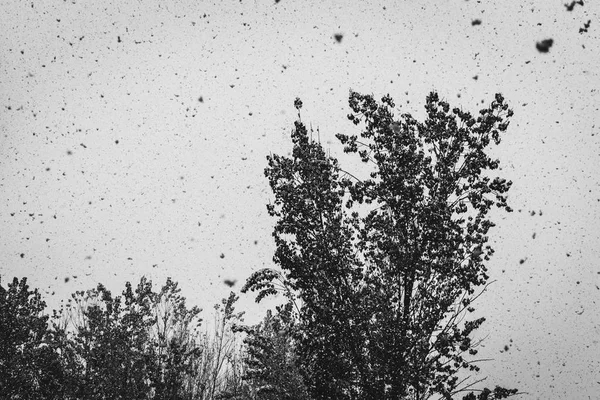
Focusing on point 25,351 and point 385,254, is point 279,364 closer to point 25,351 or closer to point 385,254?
point 385,254

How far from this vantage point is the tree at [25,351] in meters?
10.2

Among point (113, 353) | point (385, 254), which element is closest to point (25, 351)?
point (113, 353)

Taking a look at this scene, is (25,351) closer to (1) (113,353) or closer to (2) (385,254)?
(1) (113,353)

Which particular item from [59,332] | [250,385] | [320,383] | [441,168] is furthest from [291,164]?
[59,332]

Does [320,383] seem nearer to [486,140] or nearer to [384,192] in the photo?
[384,192]

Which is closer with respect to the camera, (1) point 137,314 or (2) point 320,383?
(2) point 320,383

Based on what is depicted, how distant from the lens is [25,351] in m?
11.6

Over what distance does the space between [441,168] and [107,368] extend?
8.24m

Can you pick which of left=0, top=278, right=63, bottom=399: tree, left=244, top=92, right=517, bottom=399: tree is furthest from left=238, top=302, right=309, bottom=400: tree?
left=0, top=278, right=63, bottom=399: tree

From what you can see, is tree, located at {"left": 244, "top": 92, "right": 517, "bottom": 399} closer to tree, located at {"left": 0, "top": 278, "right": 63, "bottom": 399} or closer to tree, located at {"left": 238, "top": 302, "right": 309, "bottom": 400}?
tree, located at {"left": 238, "top": 302, "right": 309, "bottom": 400}

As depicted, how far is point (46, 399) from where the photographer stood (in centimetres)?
983

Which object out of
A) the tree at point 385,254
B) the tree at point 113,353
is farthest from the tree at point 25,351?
the tree at point 385,254

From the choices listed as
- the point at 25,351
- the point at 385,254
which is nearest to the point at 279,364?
the point at 385,254

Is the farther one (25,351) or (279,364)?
(25,351)
